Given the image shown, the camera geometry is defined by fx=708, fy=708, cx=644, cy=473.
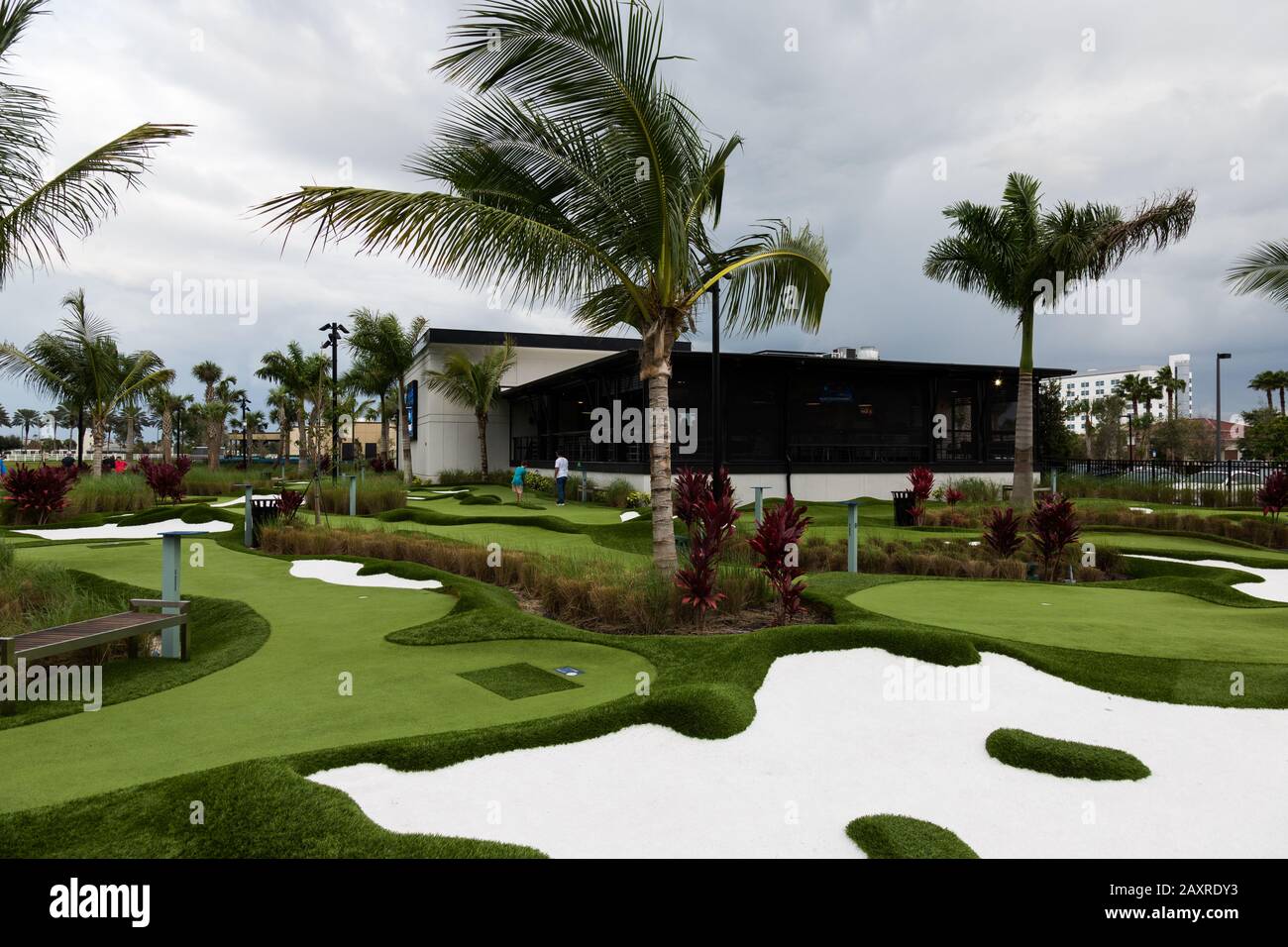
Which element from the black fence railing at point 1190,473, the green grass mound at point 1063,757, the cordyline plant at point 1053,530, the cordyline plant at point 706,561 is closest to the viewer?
the green grass mound at point 1063,757

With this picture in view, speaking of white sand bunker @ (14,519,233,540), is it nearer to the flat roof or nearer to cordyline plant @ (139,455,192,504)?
cordyline plant @ (139,455,192,504)

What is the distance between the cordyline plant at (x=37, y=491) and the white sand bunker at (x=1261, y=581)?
21678 mm

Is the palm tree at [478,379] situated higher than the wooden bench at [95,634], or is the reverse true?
the palm tree at [478,379]

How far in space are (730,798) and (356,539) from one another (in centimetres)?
1009

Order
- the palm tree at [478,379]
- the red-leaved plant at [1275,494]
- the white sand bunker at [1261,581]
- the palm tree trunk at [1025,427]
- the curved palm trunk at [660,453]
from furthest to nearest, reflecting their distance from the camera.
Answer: the palm tree at [478,379] < the palm tree trunk at [1025,427] < the red-leaved plant at [1275,494] < the white sand bunker at [1261,581] < the curved palm trunk at [660,453]

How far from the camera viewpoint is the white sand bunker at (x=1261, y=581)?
331 inches

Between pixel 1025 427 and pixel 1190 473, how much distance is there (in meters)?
8.86

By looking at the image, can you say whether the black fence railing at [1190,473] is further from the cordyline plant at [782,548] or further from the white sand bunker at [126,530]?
the white sand bunker at [126,530]

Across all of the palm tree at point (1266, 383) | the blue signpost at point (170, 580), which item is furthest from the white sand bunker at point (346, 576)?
the palm tree at point (1266, 383)

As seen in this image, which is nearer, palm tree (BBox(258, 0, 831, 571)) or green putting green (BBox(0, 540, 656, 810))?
green putting green (BBox(0, 540, 656, 810))

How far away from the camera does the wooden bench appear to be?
4605mm

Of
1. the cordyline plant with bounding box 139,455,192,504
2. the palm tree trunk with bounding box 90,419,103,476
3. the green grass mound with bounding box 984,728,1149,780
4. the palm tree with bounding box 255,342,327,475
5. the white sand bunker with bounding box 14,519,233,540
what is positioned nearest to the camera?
the green grass mound with bounding box 984,728,1149,780

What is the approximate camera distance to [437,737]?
389cm

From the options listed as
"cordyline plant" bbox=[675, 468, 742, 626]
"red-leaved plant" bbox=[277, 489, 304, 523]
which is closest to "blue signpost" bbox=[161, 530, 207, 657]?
"cordyline plant" bbox=[675, 468, 742, 626]
